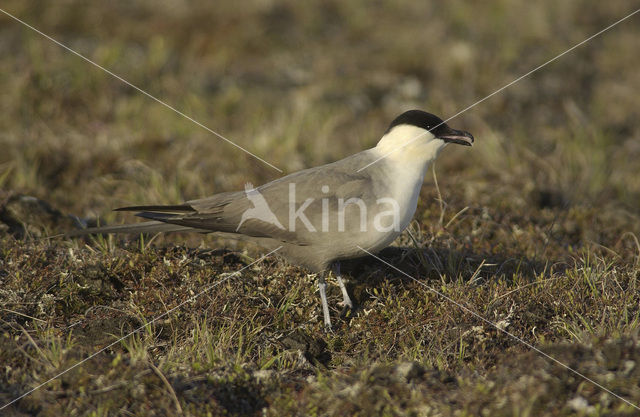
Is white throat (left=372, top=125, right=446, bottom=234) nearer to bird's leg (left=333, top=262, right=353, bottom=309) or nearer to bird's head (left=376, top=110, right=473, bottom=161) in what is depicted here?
bird's head (left=376, top=110, right=473, bottom=161)

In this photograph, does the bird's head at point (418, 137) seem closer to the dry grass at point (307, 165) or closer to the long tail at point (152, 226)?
the dry grass at point (307, 165)

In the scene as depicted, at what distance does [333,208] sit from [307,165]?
2.64m

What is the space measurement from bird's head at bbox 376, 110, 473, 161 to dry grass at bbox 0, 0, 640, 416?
0.69 metres

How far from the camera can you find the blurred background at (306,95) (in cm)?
599

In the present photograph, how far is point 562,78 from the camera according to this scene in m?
8.54

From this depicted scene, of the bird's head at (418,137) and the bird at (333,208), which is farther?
the bird's head at (418,137)

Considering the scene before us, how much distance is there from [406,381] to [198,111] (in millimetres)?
5027

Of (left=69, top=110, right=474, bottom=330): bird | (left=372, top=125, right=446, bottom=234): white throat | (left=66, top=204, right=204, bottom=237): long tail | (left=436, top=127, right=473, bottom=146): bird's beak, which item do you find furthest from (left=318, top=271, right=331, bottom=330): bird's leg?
(left=436, top=127, right=473, bottom=146): bird's beak

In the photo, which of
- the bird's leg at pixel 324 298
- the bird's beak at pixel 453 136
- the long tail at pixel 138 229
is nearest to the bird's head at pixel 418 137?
the bird's beak at pixel 453 136

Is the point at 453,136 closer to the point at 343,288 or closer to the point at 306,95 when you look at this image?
the point at 343,288

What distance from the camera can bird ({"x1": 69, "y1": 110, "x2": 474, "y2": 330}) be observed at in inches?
143

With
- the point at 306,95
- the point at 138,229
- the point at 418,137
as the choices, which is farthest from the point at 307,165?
the point at 138,229

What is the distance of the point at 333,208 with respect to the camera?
369cm

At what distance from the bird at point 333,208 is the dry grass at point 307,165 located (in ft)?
0.82
